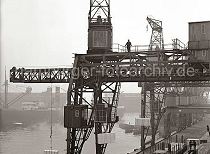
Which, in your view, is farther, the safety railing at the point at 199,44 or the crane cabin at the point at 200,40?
the safety railing at the point at 199,44

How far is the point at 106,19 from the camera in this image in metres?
33.6

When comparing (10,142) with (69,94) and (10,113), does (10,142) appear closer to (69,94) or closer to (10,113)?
(69,94)

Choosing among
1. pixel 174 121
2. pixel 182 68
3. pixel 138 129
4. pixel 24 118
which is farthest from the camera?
pixel 24 118

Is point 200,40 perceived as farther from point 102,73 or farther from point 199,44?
point 102,73

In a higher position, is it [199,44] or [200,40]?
[200,40]

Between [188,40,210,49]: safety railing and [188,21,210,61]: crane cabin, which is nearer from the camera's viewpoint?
[188,21,210,61]: crane cabin

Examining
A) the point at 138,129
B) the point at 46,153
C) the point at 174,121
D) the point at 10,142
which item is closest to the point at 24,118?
the point at 138,129

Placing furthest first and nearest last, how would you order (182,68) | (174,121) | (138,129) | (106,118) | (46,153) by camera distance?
(138,129)
(174,121)
(46,153)
(106,118)
(182,68)

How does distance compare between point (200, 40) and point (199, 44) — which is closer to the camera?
point (199, 44)

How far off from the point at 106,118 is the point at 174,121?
49.8m

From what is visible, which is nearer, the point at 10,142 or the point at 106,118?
the point at 106,118

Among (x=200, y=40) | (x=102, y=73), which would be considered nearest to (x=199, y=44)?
(x=200, y=40)

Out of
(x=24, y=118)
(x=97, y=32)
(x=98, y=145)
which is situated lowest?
(x=24, y=118)

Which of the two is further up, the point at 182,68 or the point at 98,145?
the point at 182,68
